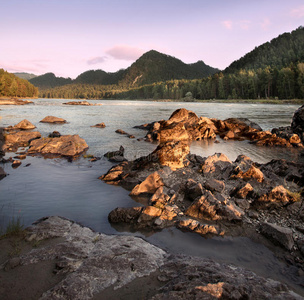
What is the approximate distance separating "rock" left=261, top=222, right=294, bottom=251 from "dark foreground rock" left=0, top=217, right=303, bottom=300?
203 centimetres

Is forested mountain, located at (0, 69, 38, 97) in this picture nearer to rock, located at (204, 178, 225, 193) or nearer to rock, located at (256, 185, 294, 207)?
rock, located at (204, 178, 225, 193)

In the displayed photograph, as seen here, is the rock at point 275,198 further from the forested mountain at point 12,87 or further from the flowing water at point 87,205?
the forested mountain at point 12,87

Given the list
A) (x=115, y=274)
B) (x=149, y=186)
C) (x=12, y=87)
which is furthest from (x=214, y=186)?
(x=12, y=87)

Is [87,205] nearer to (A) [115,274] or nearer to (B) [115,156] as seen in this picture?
(A) [115,274]

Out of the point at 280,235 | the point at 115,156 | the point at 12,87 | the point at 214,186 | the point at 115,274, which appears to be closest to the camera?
the point at 115,274

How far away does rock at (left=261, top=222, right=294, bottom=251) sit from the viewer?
682 cm

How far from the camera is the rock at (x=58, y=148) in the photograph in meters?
19.1

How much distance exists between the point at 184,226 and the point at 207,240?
37.5 inches

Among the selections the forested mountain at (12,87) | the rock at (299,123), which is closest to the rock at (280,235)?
the rock at (299,123)

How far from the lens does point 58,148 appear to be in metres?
19.7

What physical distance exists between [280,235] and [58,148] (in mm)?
18239

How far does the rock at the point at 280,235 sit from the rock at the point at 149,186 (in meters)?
5.34

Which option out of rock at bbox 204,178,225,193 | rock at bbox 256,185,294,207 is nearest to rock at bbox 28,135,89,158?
rock at bbox 204,178,225,193

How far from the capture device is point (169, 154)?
47.3 ft
